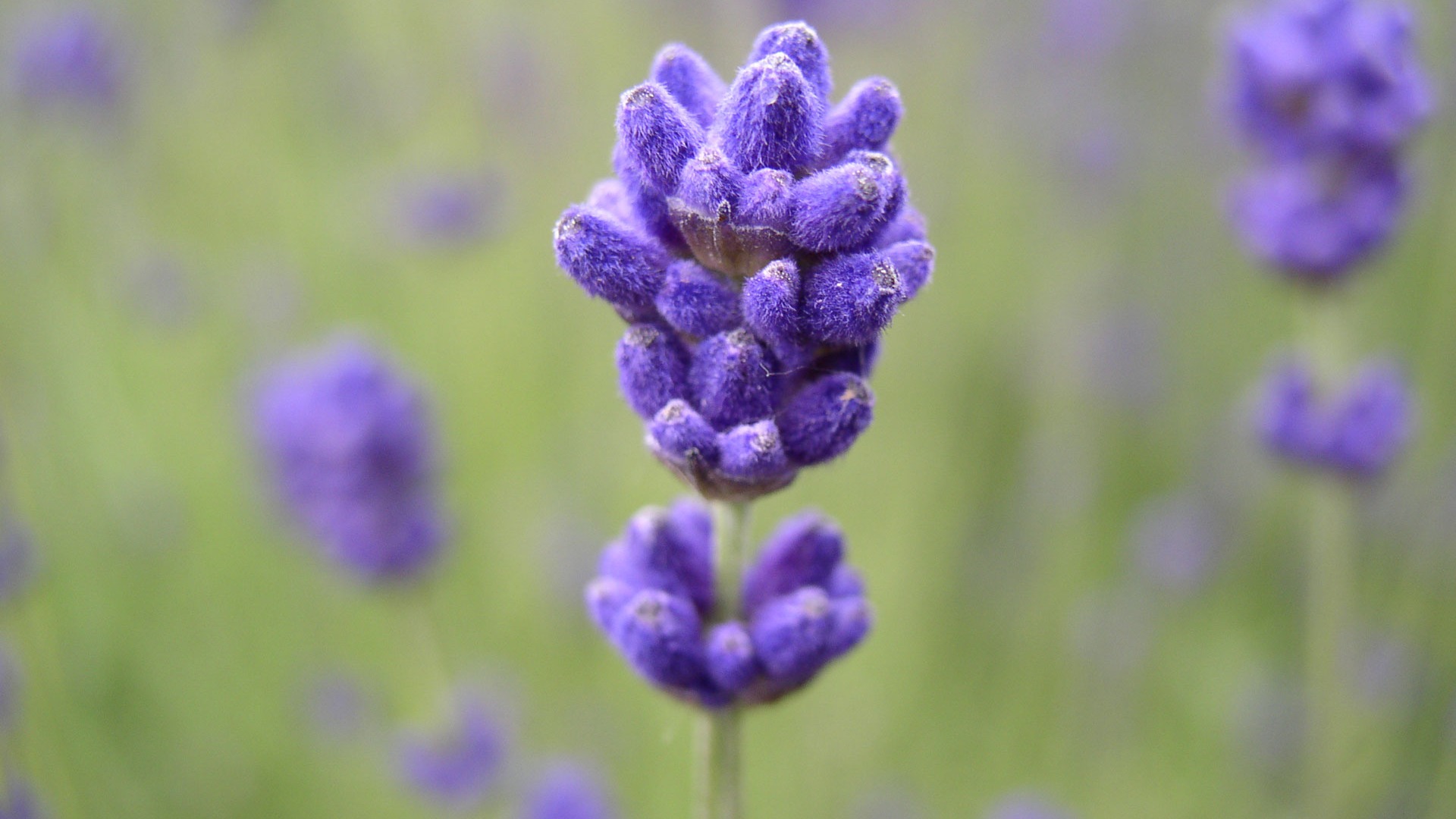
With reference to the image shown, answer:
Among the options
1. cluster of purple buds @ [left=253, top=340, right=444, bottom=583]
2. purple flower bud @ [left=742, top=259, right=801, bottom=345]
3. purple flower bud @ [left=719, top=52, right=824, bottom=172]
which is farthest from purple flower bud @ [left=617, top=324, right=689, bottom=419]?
cluster of purple buds @ [left=253, top=340, right=444, bottom=583]

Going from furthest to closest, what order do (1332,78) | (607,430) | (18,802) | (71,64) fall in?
(607,430)
(71,64)
(1332,78)
(18,802)

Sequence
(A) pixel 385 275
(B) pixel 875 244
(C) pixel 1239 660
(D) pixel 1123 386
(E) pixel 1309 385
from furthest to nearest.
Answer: (A) pixel 385 275
(D) pixel 1123 386
(C) pixel 1239 660
(E) pixel 1309 385
(B) pixel 875 244

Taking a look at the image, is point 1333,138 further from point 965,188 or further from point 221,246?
point 221,246

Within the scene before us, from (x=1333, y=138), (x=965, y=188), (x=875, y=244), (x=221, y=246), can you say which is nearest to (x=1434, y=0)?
(x=965, y=188)

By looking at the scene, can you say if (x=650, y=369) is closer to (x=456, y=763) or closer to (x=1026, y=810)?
(x=456, y=763)

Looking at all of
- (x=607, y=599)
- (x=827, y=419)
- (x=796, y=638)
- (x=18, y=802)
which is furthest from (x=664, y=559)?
(x=18, y=802)

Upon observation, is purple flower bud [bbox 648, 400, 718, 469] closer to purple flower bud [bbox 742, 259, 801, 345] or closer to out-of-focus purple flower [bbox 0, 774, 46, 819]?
purple flower bud [bbox 742, 259, 801, 345]
